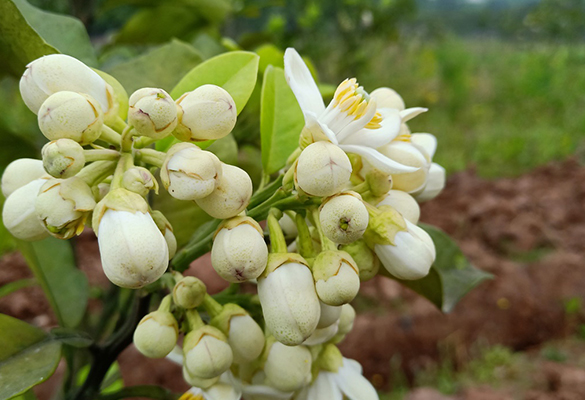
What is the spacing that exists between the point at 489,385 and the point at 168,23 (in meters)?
1.22

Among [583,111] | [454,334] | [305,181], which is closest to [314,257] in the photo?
[305,181]

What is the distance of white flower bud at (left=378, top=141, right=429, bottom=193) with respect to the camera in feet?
1.53

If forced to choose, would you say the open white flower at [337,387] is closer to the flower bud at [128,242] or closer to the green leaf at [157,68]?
the flower bud at [128,242]

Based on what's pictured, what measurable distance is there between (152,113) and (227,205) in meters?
0.09

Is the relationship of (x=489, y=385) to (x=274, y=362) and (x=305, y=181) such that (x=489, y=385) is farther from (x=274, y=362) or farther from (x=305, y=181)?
(x=305, y=181)

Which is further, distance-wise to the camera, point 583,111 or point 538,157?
point 583,111

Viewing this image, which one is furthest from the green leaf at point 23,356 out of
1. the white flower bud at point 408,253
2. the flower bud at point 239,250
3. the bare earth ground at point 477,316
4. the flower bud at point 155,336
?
the bare earth ground at point 477,316

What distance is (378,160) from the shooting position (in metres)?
0.43

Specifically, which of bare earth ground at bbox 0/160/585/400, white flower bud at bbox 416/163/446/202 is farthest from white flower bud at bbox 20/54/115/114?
bare earth ground at bbox 0/160/585/400

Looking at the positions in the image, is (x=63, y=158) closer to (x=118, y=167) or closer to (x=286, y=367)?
(x=118, y=167)

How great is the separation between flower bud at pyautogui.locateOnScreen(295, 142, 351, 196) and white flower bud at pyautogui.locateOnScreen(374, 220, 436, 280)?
7 cm

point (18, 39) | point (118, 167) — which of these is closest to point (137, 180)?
point (118, 167)

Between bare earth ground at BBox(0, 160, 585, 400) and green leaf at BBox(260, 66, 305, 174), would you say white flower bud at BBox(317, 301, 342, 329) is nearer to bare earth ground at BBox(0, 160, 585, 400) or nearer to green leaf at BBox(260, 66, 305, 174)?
green leaf at BBox(260, 66, 305, 174)

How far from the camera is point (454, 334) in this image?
64.6 inches
